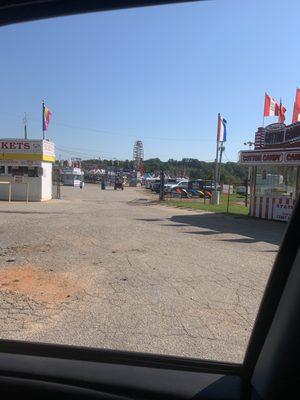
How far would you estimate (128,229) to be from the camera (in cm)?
1620

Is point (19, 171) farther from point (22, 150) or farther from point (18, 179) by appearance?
point (22, 150)

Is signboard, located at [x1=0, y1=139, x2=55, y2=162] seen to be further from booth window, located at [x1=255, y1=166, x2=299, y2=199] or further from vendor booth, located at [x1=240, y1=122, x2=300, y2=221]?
booth window, located at [x1=255, y1=166, x2=299, y2=199]

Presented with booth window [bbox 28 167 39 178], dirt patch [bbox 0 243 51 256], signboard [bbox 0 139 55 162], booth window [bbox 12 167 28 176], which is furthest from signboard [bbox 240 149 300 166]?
booth window [bbox 12 167 28 176]

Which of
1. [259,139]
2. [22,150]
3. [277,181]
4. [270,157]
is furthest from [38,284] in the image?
[22,150]

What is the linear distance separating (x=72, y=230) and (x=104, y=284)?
756cm

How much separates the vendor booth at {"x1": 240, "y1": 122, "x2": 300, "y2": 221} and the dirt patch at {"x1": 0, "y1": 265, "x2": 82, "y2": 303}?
527 inches

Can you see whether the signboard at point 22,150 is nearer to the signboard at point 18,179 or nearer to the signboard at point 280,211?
the signboard at point 18,179

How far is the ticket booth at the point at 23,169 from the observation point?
3212 cm

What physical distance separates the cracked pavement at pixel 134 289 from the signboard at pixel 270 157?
22.1 feet

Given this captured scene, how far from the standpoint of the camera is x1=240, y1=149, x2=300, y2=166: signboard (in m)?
20.7

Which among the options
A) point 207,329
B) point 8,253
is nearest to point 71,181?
point 8,253

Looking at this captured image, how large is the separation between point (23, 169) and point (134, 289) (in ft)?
86.8

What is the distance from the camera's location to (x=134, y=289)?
7586 mm

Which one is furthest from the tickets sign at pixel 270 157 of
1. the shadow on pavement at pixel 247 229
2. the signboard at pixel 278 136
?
the shadow on pavement at pixel 247 229
